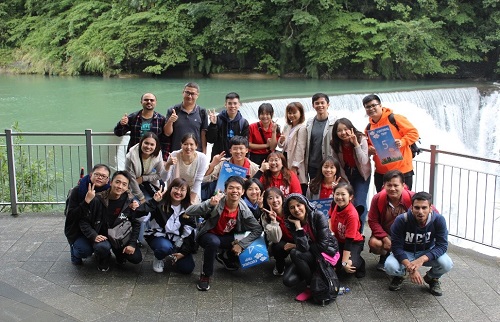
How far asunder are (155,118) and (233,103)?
2.97 feet

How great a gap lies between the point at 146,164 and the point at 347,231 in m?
2.22

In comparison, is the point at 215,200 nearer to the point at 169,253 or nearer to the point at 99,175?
the point at 169,253

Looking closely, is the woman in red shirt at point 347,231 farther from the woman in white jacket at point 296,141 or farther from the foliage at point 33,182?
the foliage at point 33,182

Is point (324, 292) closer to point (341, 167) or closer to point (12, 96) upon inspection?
Result: point (341, 167)

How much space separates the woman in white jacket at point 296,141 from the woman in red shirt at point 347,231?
89 centimetres

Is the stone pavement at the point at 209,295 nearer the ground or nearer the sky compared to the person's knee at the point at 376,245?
nearer the ground

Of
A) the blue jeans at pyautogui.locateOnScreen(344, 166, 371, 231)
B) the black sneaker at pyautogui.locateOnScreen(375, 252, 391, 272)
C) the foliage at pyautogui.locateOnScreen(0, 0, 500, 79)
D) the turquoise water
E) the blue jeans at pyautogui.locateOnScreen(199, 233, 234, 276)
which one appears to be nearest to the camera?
the blue jeans at pyautogui.locateOnScreen(199, 233, 234, 276)

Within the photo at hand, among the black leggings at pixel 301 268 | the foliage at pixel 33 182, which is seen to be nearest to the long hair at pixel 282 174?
the black leggings at pixel 301 268

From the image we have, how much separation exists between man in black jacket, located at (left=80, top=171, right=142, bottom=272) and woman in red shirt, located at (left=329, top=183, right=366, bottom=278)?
193 cm

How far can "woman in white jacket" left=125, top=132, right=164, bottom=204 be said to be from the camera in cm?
570

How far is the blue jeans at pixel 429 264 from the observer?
15.8ft

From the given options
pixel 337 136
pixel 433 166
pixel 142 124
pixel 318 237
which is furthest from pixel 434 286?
pixel 142 124

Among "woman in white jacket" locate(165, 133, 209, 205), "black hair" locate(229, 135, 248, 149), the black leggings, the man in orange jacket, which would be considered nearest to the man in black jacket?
"woman in white jacket" locate(165, 133, 209, 205)

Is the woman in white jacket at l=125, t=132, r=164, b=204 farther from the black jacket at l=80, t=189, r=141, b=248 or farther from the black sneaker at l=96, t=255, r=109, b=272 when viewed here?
the black sneaker at l=96, t=255, r=109, b=272
